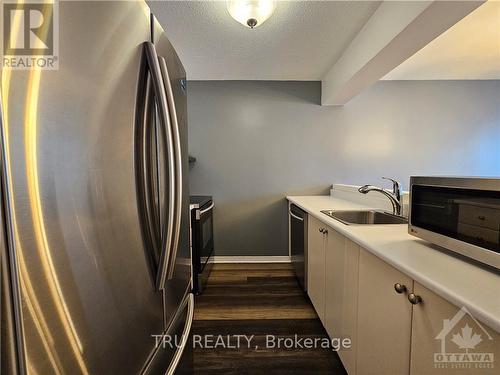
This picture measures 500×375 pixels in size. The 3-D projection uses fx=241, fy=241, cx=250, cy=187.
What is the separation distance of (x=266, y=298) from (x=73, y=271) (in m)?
2.01

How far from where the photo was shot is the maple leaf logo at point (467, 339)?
1.99ft

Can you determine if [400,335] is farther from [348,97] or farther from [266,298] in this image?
[348,97]

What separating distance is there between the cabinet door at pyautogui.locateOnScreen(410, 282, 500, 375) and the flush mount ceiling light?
1.61 metres

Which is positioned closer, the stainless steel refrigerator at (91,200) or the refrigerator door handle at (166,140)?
the stainless steel refrigerator at (91,200)

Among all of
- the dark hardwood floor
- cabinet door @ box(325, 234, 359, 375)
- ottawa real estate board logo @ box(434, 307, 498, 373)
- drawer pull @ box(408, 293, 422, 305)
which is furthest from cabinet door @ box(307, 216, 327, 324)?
ottawa real estate board logo @ box(434, 307, 498, 373)

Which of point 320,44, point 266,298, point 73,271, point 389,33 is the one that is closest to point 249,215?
point 266,298

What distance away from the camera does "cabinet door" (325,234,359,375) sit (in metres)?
1.19

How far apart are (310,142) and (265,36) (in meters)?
1.47

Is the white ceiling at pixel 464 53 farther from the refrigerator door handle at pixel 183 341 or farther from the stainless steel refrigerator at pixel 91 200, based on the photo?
the refrigerator door handle at pixel 183 341

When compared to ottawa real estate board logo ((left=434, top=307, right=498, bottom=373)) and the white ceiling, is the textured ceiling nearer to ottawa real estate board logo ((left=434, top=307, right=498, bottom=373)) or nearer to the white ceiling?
the white ceiling

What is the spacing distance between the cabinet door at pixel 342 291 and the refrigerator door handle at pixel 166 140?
90cm

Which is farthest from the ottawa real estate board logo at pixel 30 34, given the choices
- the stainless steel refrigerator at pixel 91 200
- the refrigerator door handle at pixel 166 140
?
the refrigerator door handle at pixel 166 140

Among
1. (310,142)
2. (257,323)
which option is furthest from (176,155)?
(310,142)

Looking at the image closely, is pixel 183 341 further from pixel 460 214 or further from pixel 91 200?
pixel 460 214
